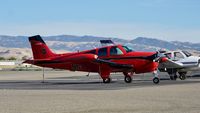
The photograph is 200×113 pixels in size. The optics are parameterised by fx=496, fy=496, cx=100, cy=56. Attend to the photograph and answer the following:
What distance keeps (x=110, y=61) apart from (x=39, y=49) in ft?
19.6

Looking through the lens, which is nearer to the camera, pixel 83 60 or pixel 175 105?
Answer: pixel 175 105

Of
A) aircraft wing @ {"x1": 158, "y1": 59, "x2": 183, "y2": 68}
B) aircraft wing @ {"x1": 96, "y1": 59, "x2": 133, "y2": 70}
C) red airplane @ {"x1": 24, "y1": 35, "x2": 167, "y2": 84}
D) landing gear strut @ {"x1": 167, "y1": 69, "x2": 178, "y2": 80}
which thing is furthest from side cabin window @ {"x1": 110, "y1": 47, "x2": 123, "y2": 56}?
landing gear strut @ {"x1": 167, "y1": 69, "x2": 178, "y2": 80}

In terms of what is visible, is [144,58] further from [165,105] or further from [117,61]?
[165,105]

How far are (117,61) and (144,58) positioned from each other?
185 centimetres

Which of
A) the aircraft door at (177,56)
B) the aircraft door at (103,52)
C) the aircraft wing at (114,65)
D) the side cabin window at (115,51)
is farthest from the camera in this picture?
the aircraft door at (177,56)

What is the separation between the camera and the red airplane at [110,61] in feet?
105

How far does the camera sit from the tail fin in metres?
35.7

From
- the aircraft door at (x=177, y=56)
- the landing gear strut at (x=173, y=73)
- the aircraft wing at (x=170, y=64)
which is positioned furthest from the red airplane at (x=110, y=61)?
the aircraft door at (x=177, y=56)

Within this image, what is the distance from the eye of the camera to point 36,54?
35938 millimetres

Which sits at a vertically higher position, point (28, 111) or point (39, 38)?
point (39, 38)

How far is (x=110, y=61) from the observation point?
3281 cm

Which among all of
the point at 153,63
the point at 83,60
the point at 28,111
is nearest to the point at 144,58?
the point at 153,63

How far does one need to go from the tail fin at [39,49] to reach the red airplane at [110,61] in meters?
0.93

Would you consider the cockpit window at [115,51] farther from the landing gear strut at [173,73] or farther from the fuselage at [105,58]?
the landing gear strut at [173,73]
